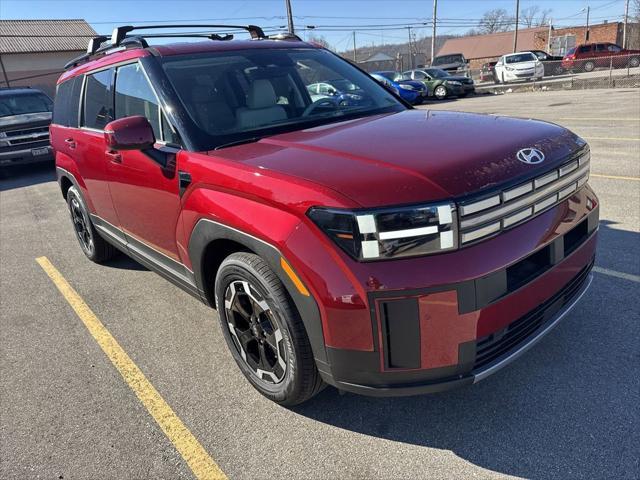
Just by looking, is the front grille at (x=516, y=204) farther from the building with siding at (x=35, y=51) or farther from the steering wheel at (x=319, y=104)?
the building with siding at (x=35, y=51)

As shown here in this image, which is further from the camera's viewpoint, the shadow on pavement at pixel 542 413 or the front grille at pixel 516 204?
the shadow on pavement at pixel 542 413

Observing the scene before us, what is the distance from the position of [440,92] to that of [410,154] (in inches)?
923

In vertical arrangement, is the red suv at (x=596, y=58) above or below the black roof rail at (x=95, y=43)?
below

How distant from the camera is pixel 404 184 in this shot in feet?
6.58

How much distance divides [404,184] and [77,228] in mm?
4609

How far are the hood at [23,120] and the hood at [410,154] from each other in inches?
413

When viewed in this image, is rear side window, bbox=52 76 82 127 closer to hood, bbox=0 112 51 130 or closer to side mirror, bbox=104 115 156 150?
side mirror, bbox=104 115 156 150

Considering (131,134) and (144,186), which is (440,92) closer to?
(144,186)

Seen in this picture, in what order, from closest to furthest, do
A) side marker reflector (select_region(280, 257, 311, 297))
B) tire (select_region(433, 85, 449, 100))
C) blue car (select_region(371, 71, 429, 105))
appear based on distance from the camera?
side marker reflector (select_region(280, 257, 311, 297))
blue car (select_region(371, 71, 429, 105))
tire (select_region(433, 85, 449, 100))

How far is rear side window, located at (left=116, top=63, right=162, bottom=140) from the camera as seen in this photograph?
3.11m

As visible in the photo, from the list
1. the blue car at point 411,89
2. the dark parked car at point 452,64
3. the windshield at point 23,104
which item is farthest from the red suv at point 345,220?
the dark parked car at point 452,64

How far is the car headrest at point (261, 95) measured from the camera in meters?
3.19

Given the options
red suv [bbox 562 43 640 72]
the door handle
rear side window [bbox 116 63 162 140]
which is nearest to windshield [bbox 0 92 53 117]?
the door handle

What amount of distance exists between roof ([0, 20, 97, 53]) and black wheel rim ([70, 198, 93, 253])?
118 feet
